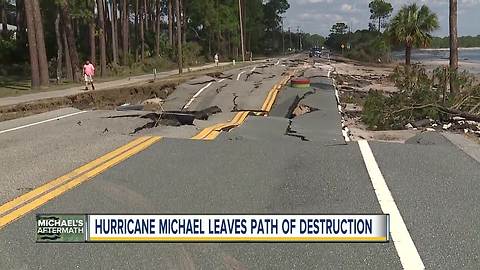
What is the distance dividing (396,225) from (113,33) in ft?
162

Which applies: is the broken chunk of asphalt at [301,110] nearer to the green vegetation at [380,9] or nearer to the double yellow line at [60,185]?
the double yellow line at [60,185]

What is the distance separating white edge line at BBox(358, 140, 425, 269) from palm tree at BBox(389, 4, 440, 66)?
35441mm

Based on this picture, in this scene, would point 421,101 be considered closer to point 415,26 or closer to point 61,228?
point 61,228

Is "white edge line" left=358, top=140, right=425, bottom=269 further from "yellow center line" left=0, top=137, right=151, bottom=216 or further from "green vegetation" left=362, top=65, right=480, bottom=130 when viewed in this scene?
"green vegetation" left=362, top=65, right=480, bottom=130

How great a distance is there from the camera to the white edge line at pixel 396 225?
411 centimetres

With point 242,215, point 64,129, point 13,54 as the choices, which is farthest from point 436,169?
point 13,54

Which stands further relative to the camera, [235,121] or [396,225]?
[235,121]

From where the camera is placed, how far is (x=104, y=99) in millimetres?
24156

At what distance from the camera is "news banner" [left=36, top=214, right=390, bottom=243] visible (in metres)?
4.52

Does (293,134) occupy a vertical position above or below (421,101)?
below

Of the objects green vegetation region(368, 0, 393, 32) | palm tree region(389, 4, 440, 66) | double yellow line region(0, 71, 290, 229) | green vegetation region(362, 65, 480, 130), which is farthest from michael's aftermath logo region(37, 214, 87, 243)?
green vegetation region(368, 0, 393, 32)

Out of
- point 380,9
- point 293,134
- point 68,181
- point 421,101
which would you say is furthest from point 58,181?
point 380,9

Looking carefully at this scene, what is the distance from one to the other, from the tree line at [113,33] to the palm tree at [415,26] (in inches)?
689

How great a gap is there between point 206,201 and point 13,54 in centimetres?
5818
